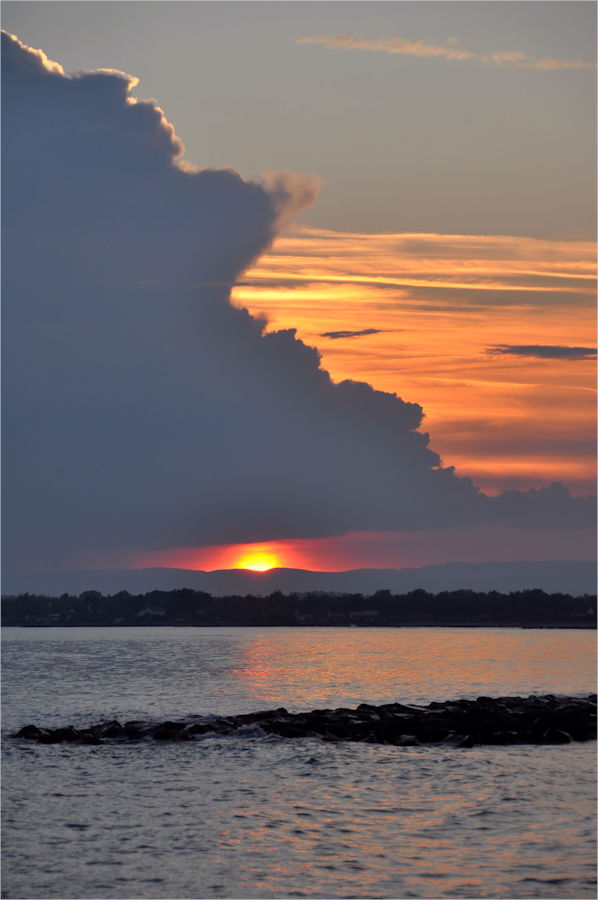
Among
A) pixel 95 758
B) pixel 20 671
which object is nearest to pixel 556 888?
pixel 95 758

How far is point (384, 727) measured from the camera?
4044 cm

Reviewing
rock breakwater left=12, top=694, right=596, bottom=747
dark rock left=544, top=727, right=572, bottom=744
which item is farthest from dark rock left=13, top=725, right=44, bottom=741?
dark rock left=544, top=727, right=572, bottom=744

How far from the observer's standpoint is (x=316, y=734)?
40.2 metres

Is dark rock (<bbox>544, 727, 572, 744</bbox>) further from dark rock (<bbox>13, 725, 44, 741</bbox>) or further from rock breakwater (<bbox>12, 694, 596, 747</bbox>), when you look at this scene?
dark rock (<bbox>13, 725, 44, 741</bbox>)

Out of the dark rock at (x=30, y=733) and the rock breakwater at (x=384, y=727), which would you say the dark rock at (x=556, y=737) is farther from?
the dark rock at (x=30, y=733)

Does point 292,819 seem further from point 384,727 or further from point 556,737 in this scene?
point 556,737

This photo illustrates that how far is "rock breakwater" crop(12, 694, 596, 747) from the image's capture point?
38.7 m

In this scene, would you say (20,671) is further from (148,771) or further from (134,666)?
(148,771)

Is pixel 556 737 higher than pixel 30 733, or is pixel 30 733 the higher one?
pixel 556 737

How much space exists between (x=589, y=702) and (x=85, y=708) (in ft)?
103

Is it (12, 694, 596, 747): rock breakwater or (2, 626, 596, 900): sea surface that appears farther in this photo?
(12, 694, 596, 747): rock breakwater

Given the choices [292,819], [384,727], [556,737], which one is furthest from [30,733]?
[556,737]

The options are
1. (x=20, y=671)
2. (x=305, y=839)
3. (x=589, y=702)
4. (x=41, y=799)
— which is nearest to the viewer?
(x=305, y=839)

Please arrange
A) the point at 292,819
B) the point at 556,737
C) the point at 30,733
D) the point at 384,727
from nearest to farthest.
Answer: the point at 292,819, the point at 556,737, the point at 30,733, the point at 384,727
